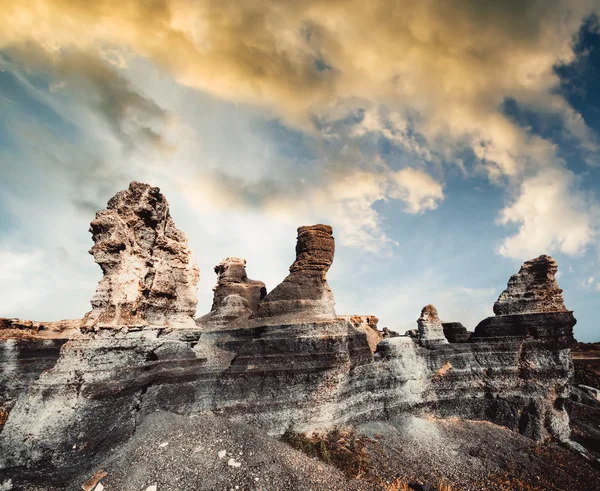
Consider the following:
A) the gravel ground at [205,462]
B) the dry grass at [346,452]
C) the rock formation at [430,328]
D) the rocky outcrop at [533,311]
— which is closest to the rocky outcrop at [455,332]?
the rock formation at [430,328]

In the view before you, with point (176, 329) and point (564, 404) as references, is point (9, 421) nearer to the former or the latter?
point (176, 329)

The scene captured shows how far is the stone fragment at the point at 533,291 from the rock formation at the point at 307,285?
13.4 m

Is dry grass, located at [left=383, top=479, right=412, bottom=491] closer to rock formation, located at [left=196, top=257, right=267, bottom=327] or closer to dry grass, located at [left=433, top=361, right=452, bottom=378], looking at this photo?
dry grass, located at [left=433, top=361, right=452, bottom=378]

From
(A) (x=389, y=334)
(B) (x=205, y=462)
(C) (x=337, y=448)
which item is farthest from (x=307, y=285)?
(A) (x=389, y=334)

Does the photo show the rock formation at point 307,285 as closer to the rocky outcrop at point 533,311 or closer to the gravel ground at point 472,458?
the gravel ground at point 472,458

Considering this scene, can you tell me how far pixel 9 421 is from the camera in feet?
30.7

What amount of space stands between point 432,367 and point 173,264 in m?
16.7

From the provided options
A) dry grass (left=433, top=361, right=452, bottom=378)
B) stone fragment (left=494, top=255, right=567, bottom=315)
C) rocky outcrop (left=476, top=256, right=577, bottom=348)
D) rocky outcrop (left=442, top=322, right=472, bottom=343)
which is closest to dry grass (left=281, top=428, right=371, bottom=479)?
dry grass (left=433, top=361, right=452, bottom=378)

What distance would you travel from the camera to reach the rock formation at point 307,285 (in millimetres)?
15875

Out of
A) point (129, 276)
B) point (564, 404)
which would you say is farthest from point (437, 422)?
point (129, 276)

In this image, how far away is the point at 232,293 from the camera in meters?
28.3

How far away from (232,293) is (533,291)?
2437 cm

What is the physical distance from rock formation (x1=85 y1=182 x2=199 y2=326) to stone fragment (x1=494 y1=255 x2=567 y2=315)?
21123 mm

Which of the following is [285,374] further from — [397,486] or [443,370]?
[443,370]
